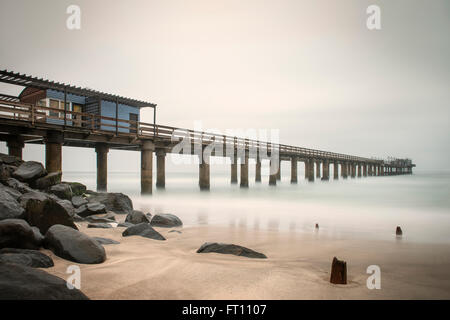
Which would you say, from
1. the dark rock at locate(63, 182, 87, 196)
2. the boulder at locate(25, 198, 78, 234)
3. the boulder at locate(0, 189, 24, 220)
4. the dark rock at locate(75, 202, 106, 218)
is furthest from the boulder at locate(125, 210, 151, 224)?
the dark rock at locate(63, 182, 87, 196)

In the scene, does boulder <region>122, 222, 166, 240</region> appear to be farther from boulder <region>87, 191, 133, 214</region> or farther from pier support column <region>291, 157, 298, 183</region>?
pier support column <region>291, 157, 298, 183</region>

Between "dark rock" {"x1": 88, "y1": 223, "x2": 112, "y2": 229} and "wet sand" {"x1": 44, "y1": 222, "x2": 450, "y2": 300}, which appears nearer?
"wet sand" {"x1": 44, "y1": 222, "x2": 450, "y2": 300}

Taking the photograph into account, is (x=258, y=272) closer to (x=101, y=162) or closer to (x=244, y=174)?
(x=101, y=162)

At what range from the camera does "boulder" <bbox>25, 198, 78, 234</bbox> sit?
5.09m

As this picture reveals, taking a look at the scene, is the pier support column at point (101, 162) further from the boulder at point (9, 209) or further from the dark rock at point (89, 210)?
the boulder at point (9, 209)

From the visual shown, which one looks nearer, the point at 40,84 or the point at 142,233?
the point at 142,233

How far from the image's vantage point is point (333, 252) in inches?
228

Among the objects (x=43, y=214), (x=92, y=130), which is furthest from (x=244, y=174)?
(x=43, y=214)

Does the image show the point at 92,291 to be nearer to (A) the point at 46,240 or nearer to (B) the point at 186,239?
(A) the point at 46,240

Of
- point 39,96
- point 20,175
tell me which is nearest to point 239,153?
point 39,96

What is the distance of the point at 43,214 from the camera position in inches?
201

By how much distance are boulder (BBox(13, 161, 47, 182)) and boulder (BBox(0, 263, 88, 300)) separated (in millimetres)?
8542

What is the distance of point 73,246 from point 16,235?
2.56ft
